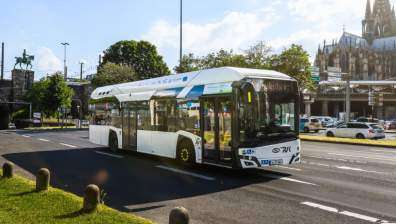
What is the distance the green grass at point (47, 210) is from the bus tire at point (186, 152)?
16.7 ft

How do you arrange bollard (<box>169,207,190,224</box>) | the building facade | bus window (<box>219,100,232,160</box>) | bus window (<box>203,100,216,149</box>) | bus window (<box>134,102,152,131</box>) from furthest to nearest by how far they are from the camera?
the building facade
bus window (<box>134,102,152,131</box>)
bus window (<box>203,100,216,149</box>)
bus window (<box>219,100,232,160</box>)
bollard (<box>169,207,190,224</box>)

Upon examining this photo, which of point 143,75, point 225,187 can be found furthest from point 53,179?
point 143,75

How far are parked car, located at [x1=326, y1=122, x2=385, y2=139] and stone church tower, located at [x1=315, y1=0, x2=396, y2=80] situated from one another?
2885 inches

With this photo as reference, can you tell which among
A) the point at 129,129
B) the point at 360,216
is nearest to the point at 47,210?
the point at 360,216

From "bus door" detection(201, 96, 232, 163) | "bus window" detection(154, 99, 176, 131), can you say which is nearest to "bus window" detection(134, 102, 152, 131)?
"bus window" detection(154, 99, 176, 131)

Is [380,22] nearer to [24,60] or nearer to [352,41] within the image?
[352,41]

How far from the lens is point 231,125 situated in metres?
11.4

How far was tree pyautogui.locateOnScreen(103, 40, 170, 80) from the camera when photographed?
7444cm

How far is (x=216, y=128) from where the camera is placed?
12.0m

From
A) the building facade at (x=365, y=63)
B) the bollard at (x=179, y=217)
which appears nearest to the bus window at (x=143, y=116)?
the bollard at (x=179, y=217)

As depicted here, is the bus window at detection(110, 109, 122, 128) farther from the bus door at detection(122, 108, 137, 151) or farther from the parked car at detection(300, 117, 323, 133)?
the parked car at detection(300, 117, 323, 133)

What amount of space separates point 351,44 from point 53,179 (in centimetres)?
12666

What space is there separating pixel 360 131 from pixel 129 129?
2351 cm

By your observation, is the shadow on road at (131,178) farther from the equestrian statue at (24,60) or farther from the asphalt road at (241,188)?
the equestrian statue at (24,60)
